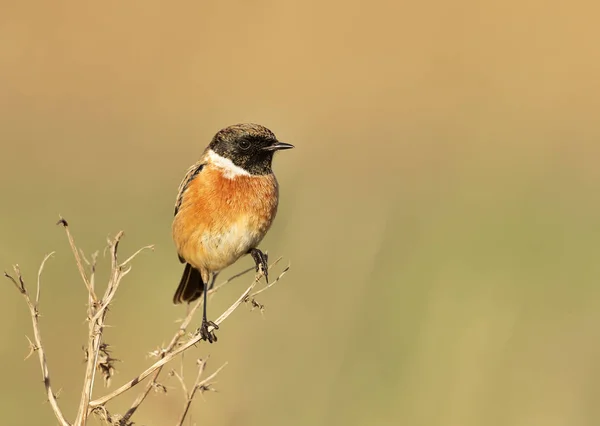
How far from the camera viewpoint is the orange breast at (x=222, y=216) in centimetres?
451

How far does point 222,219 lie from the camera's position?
14.9 ft

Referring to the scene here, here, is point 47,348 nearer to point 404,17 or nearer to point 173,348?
point 173,348

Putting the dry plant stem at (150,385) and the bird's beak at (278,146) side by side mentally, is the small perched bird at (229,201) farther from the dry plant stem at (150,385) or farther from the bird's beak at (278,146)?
the dry plant stem at (150,385)

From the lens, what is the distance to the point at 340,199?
7457 mm

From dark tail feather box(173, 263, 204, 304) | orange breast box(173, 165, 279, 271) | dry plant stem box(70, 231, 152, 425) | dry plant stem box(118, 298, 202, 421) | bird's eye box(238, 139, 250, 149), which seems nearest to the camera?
dry plant stem box(70, 231, 152, 425)

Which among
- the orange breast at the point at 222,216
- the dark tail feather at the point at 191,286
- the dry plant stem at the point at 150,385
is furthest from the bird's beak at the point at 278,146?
the dry plant stem at the point at 150,385

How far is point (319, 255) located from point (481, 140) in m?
4.44

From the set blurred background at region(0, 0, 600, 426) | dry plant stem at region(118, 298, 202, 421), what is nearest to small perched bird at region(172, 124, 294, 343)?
blurred background at region(0, 0, 600, 426)

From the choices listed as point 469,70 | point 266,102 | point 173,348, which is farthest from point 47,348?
point 469,70

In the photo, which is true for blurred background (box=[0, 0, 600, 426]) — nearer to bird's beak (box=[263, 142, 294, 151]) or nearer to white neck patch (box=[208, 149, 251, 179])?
white neck patch (box=[208, 149, 251, 179])

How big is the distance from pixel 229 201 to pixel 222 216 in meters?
0.08

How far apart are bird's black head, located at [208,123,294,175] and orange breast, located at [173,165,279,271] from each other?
2.8 inches

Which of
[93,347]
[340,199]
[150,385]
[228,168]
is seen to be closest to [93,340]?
[93,347]

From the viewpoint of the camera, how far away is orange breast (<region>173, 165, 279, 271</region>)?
451 cm
